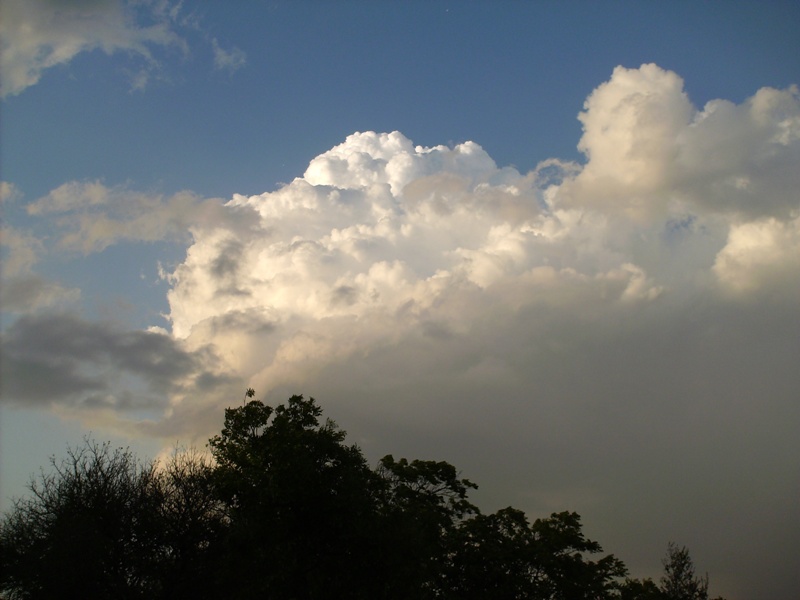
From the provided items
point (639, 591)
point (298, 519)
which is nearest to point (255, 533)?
point (298, 519)

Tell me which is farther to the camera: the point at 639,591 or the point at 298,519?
the point at 639,591

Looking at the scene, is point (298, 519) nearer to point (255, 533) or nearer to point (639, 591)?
point (255, 533)

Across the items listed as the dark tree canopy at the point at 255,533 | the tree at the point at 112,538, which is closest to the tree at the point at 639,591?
the dark tree canopy at the point at 255,533

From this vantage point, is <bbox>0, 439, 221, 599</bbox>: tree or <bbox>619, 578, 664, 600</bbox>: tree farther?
<bbox>619, 578, 664, 600</bbox>: tree

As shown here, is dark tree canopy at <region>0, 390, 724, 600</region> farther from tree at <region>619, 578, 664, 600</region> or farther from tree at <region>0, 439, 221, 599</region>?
tree at <region>619, 578, 664, 600</region>

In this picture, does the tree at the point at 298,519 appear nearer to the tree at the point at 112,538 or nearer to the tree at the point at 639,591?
A: the tree at the point at 112,538

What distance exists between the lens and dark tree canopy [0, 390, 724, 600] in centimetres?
3481

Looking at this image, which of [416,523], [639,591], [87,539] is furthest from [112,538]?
[639,591]

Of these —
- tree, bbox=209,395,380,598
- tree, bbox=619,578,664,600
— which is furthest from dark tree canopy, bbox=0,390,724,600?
tree, bbox=619,578,664,600

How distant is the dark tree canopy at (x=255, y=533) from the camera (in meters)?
34.8

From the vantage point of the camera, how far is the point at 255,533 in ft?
114

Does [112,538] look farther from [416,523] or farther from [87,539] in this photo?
[416,523]

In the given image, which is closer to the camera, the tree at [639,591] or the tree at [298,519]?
the tree at [298,519]

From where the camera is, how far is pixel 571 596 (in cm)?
5044
